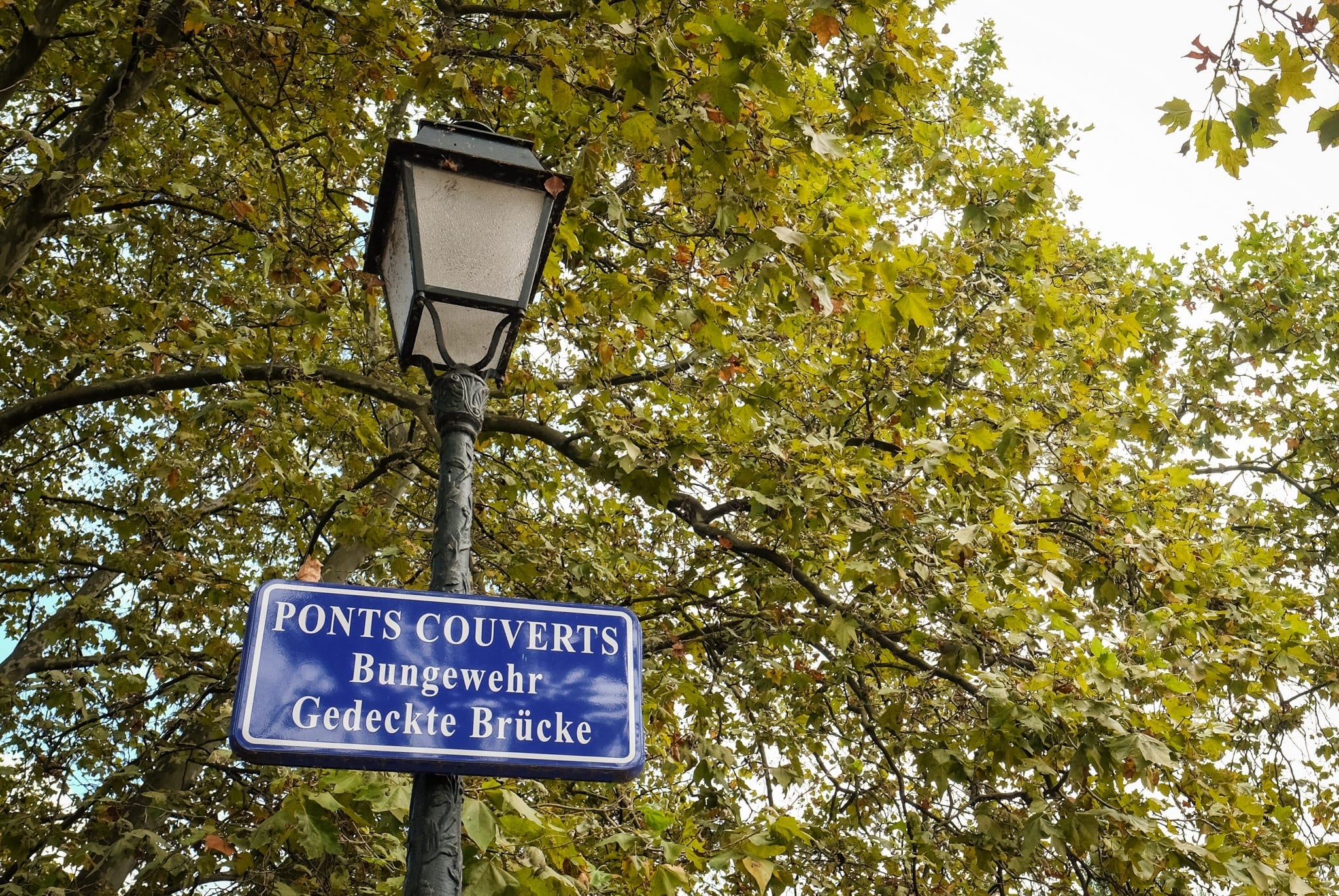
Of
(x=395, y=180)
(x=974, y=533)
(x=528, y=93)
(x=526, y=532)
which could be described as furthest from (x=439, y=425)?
(x=528, y=93)

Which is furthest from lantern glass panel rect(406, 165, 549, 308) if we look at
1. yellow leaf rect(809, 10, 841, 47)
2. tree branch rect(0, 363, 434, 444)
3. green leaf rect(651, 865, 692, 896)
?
tree branch rect(0, 363, 434, 444)

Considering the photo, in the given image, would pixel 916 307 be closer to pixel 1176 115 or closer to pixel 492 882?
pixel 1176 115

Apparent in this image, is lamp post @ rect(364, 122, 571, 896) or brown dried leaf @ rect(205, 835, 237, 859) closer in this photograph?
lamp post @ rect(364, 122, 571, 896)

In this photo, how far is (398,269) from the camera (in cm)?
277

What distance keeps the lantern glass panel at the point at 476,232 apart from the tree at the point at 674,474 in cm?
91

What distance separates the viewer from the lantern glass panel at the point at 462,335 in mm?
2627

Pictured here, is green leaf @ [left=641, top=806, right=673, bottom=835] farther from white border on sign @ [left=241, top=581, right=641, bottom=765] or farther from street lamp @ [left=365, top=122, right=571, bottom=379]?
street lamp @ [left=365, top=122, right=571, bottom=379]

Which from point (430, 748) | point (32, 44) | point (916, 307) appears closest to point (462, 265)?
point (430, 748)

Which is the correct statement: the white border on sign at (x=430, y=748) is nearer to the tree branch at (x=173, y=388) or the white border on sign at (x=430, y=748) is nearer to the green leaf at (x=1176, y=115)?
the green leaf at (x=1176, y=115)

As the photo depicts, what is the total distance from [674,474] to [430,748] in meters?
3.26

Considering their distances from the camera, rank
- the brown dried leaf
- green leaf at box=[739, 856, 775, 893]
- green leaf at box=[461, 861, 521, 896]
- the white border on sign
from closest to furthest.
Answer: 1. the white border on sign
2. green leaf at box=[461, 861, 521, 896]
3. green leaf at box=[739, 856, 775, 893]
4. the brown dried leaf

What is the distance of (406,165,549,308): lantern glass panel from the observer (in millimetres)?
2588

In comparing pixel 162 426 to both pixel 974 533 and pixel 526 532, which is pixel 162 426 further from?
pixel 974 533

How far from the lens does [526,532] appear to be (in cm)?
638
